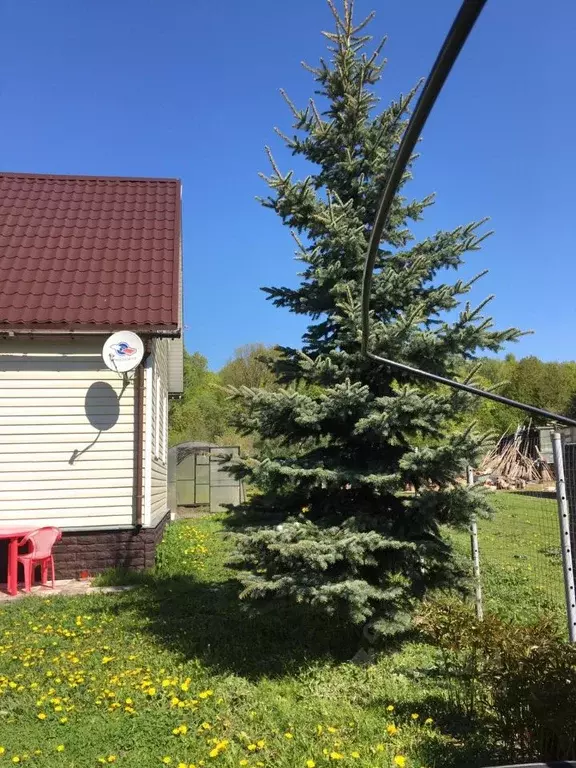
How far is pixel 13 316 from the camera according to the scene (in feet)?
25.0

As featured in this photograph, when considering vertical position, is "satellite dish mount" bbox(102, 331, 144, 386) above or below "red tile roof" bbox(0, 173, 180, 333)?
below

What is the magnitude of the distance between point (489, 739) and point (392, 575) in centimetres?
165

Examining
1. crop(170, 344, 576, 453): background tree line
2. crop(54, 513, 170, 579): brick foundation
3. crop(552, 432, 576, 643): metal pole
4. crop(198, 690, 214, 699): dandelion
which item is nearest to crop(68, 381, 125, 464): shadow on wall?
crop(54, 513, 170, 579): brick foundation

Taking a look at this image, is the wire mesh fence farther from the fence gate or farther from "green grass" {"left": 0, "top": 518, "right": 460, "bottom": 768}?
the fence gate

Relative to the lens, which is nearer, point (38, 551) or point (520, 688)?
point (520, 688)

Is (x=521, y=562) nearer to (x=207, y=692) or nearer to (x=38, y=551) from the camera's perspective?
(x=207, y=692)

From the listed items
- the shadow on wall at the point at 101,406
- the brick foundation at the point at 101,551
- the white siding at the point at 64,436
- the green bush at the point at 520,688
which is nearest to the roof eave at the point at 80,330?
the white siding at the point at 64,436

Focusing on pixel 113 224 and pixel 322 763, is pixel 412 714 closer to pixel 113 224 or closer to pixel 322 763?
pixel 322 763

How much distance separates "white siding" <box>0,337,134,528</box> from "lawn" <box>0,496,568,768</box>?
5.14ft

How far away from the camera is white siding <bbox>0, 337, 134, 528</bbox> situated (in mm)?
7461

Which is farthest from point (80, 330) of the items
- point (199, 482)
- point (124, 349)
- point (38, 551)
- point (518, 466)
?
point (518, 466)

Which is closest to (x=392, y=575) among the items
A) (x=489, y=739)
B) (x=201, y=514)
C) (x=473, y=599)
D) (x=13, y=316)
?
(x=473, y=599)

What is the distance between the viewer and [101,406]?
7.73 metres

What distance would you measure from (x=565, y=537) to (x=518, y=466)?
19873 millimetres
